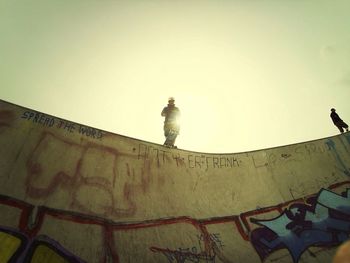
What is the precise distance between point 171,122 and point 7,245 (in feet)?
19.1

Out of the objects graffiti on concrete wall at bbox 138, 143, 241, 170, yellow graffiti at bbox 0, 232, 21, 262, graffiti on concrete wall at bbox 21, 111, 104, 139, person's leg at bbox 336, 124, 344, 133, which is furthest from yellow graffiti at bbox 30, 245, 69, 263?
person's leg at bbox 336, 124, 344, 133

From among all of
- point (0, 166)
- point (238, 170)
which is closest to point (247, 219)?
point (238, 170)

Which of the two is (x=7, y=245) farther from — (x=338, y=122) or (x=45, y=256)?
(x=338, y=122)

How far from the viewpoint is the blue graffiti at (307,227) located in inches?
264

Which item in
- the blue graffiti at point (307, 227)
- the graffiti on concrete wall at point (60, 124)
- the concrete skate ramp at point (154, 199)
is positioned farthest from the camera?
the blue graffiti at point (307, 227)

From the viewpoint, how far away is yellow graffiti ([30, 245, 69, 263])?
4555 millimetres

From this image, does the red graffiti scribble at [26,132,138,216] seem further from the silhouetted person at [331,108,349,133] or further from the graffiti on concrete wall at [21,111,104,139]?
the silhouetted person at [331,108,349,133]

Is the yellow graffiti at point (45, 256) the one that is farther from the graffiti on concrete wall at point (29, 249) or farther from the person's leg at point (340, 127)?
the person's leg at point (340, 127)

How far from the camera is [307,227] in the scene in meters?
7.28

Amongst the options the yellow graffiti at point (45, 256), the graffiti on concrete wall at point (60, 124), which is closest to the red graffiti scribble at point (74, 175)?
the graffiti on concrete wall at point (60, 124)

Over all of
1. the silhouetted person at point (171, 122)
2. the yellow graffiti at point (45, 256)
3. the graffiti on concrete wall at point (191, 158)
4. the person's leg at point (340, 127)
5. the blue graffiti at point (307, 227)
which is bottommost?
the yellow graffiti at point (45, 256)

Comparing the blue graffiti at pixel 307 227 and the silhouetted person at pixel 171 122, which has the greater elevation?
the silhouetted person at pixel 171 122

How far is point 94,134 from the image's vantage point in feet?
22.9

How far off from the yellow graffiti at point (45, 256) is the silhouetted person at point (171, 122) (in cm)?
443
